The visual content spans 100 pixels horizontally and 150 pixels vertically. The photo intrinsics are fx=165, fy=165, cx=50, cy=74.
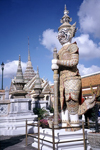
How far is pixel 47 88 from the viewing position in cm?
2297

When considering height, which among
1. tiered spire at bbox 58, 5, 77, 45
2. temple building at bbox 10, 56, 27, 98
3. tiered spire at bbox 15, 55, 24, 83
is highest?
tiered spire at bbox 58, 5, 77, 45

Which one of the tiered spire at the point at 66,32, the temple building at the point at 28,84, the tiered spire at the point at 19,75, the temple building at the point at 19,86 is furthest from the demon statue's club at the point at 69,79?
the tiered spire at the point at 19,75

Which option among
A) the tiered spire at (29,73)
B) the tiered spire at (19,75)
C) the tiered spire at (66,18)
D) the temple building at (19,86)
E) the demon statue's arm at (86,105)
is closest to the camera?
the demon statue's arm at (86,105)

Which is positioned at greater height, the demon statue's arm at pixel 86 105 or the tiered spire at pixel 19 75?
the tiered spire at pixel 19 75

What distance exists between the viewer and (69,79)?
17.8 ft

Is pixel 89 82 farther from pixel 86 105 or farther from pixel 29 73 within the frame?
pixel 86 105

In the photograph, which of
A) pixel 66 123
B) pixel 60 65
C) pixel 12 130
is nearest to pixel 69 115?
pixel 66 123

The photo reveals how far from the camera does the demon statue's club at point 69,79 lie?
528cm

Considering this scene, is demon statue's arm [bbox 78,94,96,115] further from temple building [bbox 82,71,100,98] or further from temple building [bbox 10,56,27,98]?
temple building [bbox 82,71,100,98]

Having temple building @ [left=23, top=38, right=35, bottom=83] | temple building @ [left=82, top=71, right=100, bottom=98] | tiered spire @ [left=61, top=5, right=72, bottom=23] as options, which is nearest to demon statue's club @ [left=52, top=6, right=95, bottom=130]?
tiered spire @ [left=61, top=5, right=72, bottom=23]

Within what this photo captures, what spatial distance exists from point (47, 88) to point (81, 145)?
17857mm

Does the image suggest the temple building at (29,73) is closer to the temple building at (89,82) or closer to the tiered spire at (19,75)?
the temple building at (89,82)

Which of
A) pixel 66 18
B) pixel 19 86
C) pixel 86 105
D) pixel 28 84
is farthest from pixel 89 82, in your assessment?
pixel 86 105

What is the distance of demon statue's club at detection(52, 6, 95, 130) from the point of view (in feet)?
17.3
